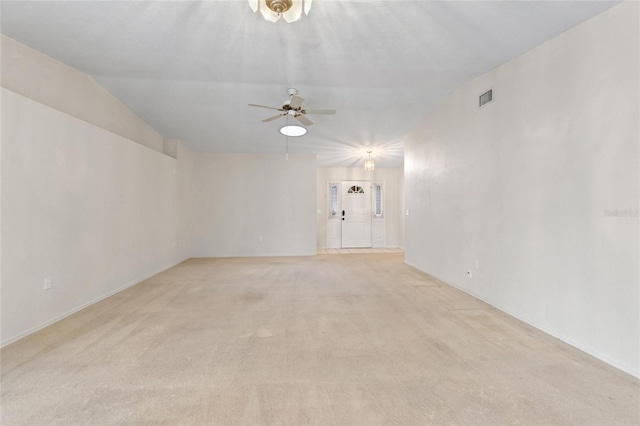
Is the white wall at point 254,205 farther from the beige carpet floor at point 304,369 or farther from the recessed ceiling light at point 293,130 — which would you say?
the beige carpet floor at point 304,369

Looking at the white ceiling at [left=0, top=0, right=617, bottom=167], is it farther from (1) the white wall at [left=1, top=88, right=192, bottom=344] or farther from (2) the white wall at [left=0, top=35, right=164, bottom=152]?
(1) the white wall at [left=1, top=88, right=192, bottom=344]

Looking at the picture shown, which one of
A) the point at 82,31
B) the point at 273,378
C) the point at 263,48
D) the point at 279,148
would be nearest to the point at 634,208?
the point at 273,378

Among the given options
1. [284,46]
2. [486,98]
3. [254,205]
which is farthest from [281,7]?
[254,205]

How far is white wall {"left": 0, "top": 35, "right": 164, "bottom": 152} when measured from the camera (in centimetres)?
252

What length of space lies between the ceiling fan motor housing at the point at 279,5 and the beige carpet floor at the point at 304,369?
2373 mm

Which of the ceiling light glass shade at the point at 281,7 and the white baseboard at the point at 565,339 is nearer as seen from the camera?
the ceiling light glass shade at the point at 281,7

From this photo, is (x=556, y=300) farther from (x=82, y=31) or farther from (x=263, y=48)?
(x=82, y=31)

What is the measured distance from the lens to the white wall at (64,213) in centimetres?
231

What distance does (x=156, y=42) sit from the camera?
2631 millimetres

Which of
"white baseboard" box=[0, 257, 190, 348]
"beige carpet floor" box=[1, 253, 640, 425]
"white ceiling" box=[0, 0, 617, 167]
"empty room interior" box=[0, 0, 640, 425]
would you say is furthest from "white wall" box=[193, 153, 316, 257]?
"beige carpet floor" box=[1, 253, 640, 425]

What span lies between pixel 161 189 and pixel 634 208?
6.07 meters

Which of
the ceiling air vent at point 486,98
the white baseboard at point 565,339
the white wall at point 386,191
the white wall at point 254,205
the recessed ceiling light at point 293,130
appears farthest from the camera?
the white wall at point 386,191

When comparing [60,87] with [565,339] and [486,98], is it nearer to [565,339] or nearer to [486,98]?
[486,98]

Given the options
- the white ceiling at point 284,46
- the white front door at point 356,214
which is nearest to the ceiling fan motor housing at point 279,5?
the white ceiling at point 284,46
